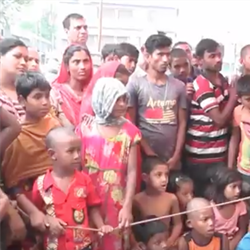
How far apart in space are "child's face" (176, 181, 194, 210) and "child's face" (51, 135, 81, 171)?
58 centimetres

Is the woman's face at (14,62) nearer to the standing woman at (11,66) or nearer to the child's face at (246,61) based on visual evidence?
the standing woman at (11,66)

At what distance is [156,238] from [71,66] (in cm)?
68

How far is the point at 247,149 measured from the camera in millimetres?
2178

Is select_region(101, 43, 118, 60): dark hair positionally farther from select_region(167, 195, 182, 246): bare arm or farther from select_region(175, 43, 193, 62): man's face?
select_region(167, 195, 182, 246): bare arm

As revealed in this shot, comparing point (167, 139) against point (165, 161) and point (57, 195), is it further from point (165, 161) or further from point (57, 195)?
point (57, 195)

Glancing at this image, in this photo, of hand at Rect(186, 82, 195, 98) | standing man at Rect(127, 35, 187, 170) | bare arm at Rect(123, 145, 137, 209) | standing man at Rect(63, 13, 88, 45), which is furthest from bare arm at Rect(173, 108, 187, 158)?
standing man at Rect(63, 13, 88, 45)

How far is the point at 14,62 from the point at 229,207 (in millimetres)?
919

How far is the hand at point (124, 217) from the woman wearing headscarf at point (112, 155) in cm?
2

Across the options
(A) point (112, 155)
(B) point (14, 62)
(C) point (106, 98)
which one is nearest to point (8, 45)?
(B) point (14, 62)

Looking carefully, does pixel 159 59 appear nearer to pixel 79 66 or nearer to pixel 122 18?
pixel 79 66

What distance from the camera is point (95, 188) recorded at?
1741 mm

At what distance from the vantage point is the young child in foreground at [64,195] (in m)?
1.62

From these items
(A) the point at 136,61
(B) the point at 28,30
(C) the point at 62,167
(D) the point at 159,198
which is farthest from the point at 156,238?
(B) the point at 28,30

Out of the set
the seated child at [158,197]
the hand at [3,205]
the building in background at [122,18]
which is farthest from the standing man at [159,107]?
the building in background at [122,18]
